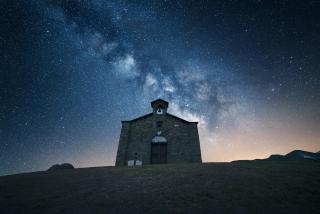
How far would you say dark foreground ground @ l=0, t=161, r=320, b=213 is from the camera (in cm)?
547

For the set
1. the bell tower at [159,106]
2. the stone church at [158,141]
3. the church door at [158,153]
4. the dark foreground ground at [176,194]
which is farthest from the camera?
the bell tower at [159,106]

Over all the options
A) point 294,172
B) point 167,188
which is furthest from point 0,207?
point 294,172

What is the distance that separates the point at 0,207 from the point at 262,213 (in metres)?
9.23

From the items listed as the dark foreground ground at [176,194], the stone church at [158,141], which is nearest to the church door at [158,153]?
the stone church at [158,141]

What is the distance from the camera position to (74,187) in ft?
26.8

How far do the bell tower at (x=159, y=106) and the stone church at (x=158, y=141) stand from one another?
349 millimetres

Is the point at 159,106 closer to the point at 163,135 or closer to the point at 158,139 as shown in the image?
the point at 163,135

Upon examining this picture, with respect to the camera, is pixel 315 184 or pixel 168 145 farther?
pixel 168 145

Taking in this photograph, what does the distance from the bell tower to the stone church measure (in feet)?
1.15

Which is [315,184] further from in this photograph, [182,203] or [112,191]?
[112,191]

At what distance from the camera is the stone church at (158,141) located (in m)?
17.5

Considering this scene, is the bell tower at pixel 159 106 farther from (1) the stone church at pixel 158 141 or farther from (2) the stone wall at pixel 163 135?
(2) the stone wall at pixel 163 135

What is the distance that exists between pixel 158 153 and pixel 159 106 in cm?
633

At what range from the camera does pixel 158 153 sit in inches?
712
